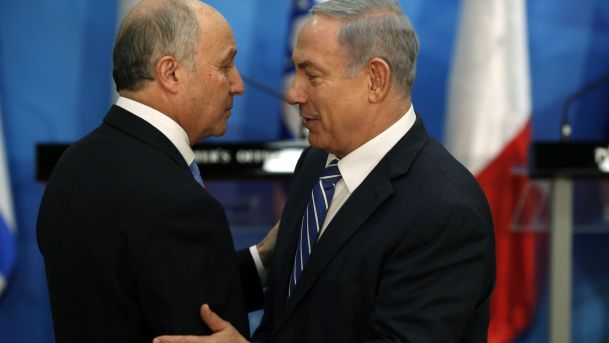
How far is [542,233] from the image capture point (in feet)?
15.2

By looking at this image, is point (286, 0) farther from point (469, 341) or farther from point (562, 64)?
point (469, 341)

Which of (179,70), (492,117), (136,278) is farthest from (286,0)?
(136,278)

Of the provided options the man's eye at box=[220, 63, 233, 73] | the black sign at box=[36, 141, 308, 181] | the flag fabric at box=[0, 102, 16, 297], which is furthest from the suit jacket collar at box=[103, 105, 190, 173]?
the flag fabric at box=[0, 102, 16, 297]

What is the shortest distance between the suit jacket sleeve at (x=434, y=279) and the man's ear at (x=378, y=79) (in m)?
0.31


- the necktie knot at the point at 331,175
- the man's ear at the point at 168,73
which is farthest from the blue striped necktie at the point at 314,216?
the man's ear at the point at 168,73

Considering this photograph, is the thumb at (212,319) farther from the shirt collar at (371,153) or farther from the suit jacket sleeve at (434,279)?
the shirt collar at (371,153)

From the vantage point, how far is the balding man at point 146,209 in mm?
1600

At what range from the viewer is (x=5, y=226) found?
426 cm

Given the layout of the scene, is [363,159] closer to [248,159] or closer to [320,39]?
[320,39]

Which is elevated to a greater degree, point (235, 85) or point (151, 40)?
point (151, 40)

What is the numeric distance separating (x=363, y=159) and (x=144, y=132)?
469mm

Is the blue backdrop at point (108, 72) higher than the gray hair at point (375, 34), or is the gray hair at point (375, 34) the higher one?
the gray hair at point (375, 34)

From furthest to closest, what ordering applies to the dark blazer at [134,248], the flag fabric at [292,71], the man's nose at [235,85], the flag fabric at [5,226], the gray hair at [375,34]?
the flag fabric at [5,226] → the flag fabric at [292,71] → the man's nose at [235,85] → the gray hair at [375,34] → the dark blazer at [134,248]

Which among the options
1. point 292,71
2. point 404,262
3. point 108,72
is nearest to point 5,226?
point 108,72
